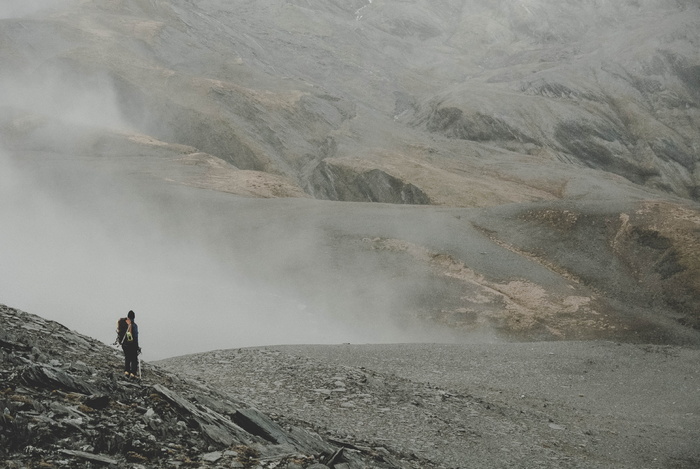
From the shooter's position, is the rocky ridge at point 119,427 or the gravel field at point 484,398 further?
the gravel field at point 484,398

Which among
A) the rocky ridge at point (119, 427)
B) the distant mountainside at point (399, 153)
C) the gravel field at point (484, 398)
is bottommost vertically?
the gravel field at point (484, 398)

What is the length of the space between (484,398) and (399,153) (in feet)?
252

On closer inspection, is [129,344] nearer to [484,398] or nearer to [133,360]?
[133,360]

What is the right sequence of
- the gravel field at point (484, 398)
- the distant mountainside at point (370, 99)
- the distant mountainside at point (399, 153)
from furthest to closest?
the distant mountainside at point (370, 99)
the distant mountainside at point (399, 153)
the gravel field at point (484, 398)

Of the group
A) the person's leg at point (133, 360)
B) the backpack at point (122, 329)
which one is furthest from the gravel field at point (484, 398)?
the backpack at point (122, 329)

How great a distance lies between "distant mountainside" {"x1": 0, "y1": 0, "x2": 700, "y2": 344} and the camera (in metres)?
45.7

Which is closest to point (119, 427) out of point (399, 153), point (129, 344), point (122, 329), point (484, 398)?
point (129, 344)

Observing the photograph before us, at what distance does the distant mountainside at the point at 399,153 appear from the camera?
45688mm

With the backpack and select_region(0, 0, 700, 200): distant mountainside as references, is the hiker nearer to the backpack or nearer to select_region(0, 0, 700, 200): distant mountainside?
the backpack

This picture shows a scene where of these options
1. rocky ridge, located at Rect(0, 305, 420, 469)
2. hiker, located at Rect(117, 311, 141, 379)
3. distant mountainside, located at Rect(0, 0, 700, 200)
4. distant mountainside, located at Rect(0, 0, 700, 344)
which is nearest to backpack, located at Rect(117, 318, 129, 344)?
hiker, located at Rect(117, 311, 141, 379)

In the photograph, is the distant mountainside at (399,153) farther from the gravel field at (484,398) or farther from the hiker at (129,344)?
the hiker at (129,344)

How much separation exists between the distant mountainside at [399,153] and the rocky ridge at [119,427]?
96.4 ft

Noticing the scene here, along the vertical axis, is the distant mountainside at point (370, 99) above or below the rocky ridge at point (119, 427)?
above

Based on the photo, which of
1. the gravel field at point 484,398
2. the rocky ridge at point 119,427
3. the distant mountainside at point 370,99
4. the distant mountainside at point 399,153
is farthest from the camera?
the distant mountainside at point 370,99
